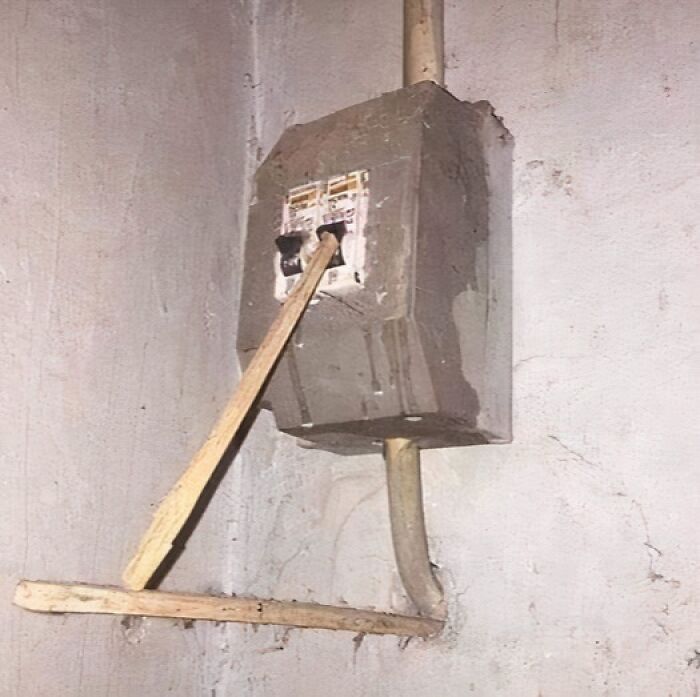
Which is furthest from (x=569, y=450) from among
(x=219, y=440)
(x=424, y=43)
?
(x=424, y=43)

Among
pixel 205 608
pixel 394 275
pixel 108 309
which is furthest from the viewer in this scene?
pixel 108 309

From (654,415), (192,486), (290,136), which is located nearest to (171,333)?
(290,136)

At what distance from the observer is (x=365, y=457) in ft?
3.99

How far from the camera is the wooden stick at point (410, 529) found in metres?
1.10

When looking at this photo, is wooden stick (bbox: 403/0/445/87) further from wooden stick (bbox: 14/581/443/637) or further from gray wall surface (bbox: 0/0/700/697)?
wooden stick (bbox: 14/581/443/637)

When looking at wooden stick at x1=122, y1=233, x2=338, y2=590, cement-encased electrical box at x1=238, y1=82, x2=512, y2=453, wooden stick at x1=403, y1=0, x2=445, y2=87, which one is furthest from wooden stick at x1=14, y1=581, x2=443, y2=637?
wooden stick at x1=403, y1=0, x2=445, y2=87

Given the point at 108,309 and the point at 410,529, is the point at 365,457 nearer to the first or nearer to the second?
the point at 410,529

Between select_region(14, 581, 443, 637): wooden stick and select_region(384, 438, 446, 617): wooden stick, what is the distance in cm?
3

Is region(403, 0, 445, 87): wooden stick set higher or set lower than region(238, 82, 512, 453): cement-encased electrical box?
higher

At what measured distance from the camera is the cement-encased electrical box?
103cm

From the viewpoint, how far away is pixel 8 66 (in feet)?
3.51

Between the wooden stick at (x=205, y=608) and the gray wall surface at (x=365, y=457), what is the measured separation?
0.23ft

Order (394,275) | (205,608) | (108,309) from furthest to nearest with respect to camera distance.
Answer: (108,309) < (394,275) < (205,608)

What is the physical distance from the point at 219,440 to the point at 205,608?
15 cm
